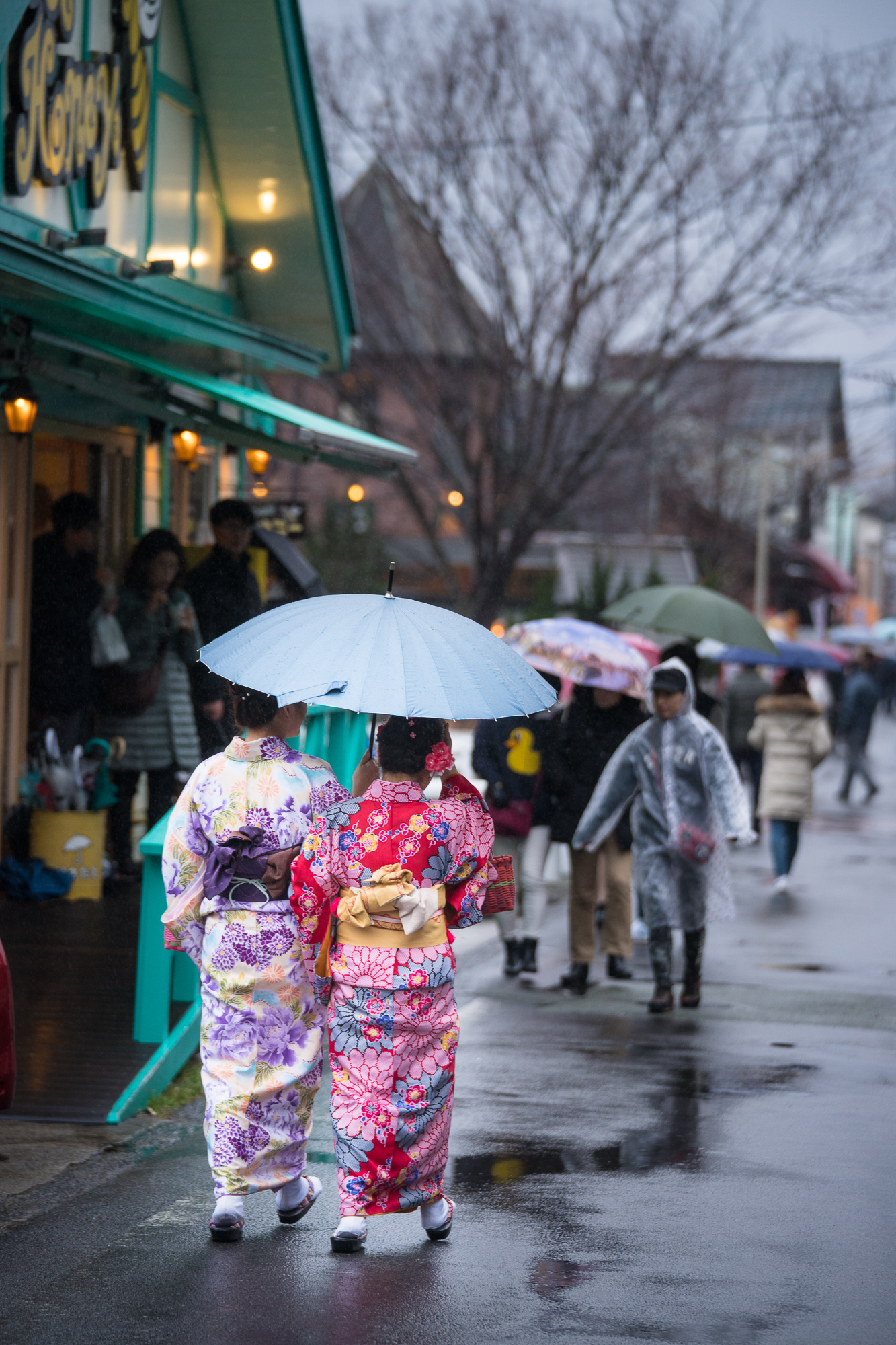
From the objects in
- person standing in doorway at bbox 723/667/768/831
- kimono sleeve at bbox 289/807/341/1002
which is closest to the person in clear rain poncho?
kimono sleeve at bbox 289/807/341/1002

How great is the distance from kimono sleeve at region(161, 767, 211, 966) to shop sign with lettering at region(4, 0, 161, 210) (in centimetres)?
439

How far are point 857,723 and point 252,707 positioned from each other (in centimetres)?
1773

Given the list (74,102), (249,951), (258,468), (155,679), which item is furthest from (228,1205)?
(258,468)

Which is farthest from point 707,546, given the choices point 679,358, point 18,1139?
point 18,1139

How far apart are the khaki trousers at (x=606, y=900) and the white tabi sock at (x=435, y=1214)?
152 inches

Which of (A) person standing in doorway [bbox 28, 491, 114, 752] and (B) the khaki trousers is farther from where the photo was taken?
(A) person standing in doorway [bbox 28, 491, 114, 752]

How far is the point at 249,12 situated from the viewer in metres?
9.91

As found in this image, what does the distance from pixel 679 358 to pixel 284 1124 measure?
1480 cm

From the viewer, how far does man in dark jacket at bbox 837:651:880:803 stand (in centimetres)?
2102

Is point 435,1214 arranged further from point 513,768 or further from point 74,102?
point 74,102

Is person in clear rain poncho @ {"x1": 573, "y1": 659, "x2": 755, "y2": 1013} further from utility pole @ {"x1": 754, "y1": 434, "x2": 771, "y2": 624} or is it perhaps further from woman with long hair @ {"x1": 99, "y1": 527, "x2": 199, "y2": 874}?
utility pole @ {"x1": 754, "y1": 434, "x2": 771, "y2": 624}

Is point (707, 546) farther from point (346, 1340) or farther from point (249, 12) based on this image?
point (346, 1340)

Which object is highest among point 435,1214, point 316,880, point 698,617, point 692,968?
point 698,617

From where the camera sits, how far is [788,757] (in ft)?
42.5
